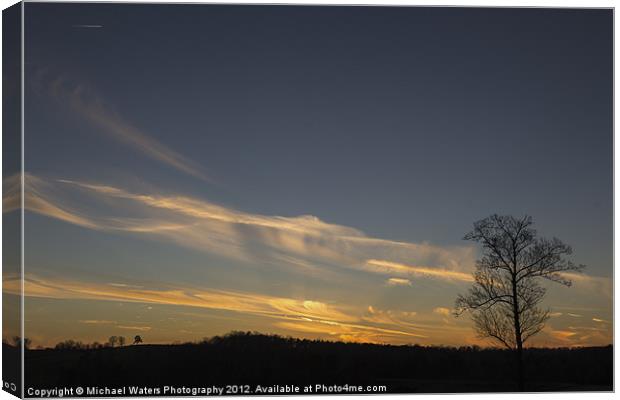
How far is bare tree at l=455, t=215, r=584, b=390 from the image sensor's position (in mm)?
14844

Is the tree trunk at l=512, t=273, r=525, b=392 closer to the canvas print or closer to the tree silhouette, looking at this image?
the canvas print

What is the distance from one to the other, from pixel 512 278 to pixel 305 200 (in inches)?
111

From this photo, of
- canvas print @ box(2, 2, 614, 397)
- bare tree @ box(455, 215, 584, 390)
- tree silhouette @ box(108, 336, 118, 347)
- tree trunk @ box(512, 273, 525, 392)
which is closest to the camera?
canvas print @ box(2, 2, 614, 397)

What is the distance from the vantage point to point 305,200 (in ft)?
48.1

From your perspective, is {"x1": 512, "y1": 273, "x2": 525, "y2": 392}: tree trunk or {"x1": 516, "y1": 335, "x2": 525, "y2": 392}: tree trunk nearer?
{"x1": 516, "y1": 335, "x2": 525, "y2": 392}: tree trunk

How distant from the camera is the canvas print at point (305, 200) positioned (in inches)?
547

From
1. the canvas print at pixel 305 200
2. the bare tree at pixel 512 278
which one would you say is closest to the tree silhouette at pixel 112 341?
the canvas print at pixel 305 200

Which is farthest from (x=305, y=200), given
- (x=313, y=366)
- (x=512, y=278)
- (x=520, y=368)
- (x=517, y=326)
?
(x=520, y=368)

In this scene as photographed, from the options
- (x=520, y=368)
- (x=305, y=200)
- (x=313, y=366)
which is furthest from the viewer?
(x=520, y=368)

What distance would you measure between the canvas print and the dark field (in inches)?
1.0

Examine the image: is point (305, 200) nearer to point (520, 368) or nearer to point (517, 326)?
point (517, 326)

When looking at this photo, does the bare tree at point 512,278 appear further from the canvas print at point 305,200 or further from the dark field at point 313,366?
the dark field at point 313,366

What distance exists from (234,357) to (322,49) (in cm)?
389

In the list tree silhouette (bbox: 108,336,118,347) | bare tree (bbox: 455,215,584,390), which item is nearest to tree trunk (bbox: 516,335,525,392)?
bare tree (bbox: 455,215,584,390)
